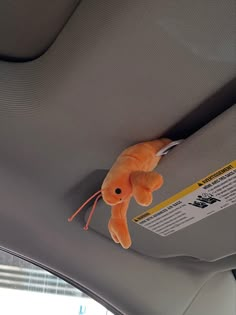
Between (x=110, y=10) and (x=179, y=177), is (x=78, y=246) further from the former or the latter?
(x=110, y=10)

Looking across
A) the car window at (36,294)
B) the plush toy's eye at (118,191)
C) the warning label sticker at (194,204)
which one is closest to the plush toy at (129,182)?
the plush toy's eye at (118,191)

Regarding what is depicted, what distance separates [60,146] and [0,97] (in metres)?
0.15

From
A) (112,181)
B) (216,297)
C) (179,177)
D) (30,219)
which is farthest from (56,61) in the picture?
(216,297)

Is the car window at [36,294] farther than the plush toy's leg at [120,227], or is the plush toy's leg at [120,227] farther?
the car window at [36,294]

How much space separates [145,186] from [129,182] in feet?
0.18

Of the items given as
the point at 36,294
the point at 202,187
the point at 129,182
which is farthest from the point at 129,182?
the point at 36,294

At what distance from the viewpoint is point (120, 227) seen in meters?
0.83

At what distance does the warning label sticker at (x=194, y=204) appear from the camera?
904 mm

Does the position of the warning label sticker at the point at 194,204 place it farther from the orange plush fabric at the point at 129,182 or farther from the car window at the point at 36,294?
the car window at the point at 36,294

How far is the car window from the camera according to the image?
4.19 feet

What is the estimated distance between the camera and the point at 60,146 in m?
0.94

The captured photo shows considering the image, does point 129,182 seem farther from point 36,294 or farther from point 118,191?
point 36,294

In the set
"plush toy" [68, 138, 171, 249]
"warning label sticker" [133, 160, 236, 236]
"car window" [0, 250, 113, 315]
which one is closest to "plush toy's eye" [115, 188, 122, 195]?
"plush toy" [68, 138, 171, 249]

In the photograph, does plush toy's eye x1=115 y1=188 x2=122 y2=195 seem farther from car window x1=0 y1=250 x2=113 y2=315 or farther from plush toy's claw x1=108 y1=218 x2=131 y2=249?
car window x1=0 y1=250 x2=113 y2=315
